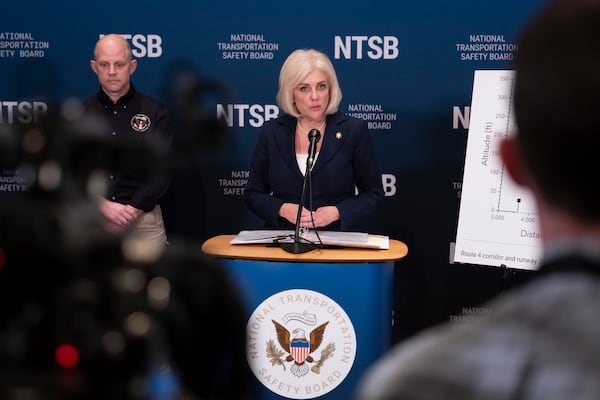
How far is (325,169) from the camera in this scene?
397cm

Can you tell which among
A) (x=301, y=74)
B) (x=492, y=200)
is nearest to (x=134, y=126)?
(x=301, y=74)

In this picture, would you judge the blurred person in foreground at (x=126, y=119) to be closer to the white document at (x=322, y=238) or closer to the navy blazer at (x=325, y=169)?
the navy blazer at (x=325, y=169)

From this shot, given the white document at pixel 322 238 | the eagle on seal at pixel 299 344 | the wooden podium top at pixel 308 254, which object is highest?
the white document at pixel 322 238

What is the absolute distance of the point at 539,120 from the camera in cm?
66

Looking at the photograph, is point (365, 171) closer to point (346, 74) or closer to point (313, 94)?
point (313, 94)

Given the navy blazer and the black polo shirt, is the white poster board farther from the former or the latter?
the black polo shirt

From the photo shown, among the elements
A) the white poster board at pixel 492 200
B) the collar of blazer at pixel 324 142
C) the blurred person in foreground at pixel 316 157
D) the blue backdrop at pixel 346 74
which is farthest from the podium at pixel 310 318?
the blue backdrop at pixel 346 74

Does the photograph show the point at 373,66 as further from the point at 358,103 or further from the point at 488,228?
the point at 488,228

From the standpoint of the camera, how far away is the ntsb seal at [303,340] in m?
3.52

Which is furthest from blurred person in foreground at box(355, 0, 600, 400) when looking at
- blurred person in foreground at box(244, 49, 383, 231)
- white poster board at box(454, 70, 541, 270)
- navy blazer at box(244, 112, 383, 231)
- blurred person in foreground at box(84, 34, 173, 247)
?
blurred person in foreground at box(84, 34, 173, 247)

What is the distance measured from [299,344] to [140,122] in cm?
162

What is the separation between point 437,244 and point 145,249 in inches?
173

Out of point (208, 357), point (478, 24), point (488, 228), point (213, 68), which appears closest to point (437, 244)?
point (488, 228)

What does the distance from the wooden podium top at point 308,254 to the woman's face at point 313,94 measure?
705 mm
